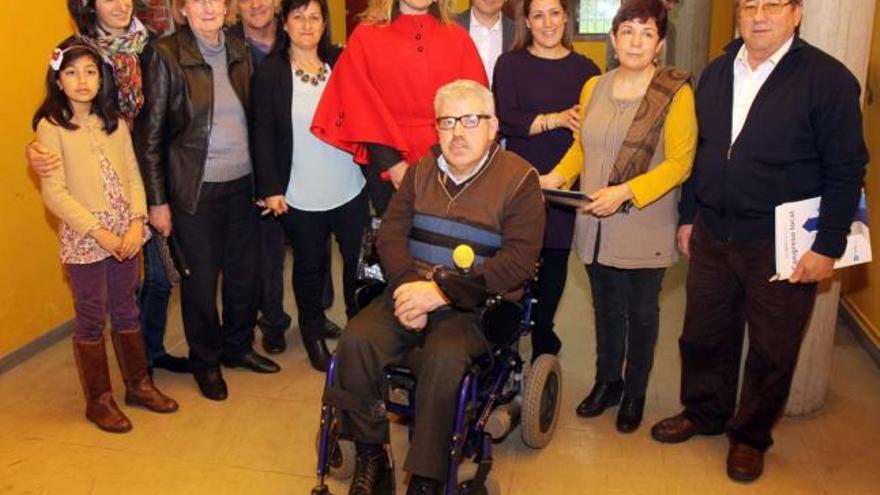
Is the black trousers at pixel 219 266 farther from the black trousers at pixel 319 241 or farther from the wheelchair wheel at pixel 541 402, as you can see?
the wheelchair wheel at pixel 541 402

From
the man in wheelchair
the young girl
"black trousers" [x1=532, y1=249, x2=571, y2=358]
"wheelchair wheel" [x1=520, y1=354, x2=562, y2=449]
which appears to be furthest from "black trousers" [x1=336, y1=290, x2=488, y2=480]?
the young girl

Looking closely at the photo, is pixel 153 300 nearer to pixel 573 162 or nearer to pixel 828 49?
pixel 573 162

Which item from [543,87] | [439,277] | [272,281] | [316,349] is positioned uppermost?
[543,87]

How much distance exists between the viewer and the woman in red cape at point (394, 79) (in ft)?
9.42

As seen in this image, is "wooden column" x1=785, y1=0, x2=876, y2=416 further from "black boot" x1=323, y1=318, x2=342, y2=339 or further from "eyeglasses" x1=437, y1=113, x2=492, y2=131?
"black boot" x1=323, y1=318, x2=342, y2=339

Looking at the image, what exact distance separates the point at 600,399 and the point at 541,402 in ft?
1.31

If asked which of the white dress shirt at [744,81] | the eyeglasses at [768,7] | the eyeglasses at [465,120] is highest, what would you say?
the eyeglasses at [768,7]

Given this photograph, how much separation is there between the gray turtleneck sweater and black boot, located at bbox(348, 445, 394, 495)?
3.92ft

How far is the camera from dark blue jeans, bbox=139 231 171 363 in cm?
323

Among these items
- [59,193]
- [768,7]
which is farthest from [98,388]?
[768,7]

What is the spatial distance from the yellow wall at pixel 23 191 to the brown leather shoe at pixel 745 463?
9.62 ft

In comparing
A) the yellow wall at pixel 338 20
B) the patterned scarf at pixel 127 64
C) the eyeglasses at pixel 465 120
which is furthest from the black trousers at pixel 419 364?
the yellow wall at pixel 338 20

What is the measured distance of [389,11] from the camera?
9.43 ft

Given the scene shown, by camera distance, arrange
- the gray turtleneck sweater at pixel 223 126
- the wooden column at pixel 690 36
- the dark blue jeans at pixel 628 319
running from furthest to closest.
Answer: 1. the wooden column at pixel 690 36
2. the gray turtleneck sweater at pixel 223 126
3. the dark blue jeans at pixel 628 319
